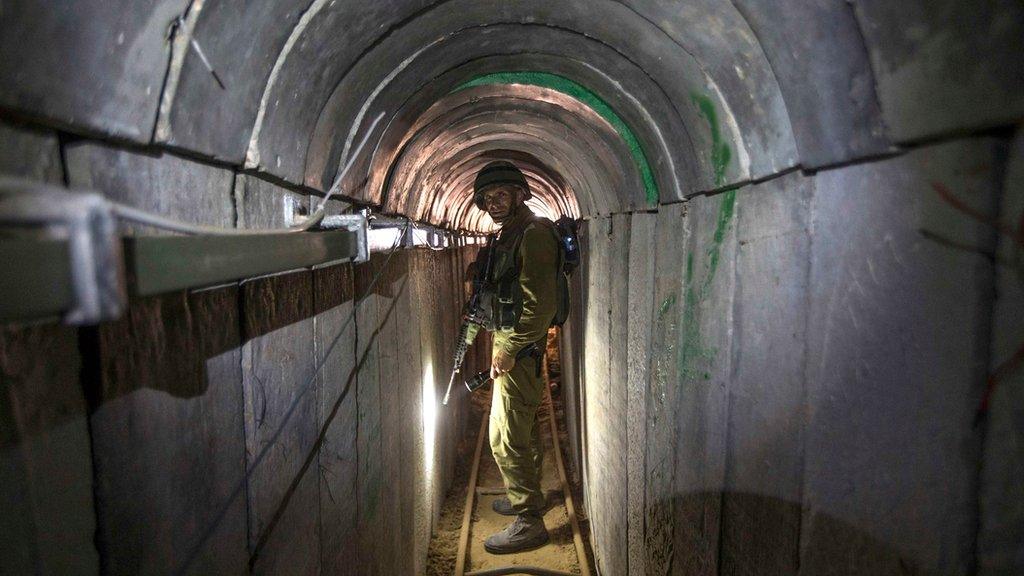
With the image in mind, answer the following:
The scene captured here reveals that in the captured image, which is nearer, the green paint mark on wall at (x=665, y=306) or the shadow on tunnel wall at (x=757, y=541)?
the shadow on tunnel wall at (x=757, y=541)

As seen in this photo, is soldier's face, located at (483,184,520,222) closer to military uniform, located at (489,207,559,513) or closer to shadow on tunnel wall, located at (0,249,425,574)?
military uniform, located at (489,207,559,513)

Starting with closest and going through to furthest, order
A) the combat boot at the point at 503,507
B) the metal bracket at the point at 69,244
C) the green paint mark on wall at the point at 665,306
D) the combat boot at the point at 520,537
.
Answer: the metal bracket at the point at 69,244
the green paint mark on wall at the point at 665,306
the combat boot at the point at 520,537
the combat boot at the point at 503,507

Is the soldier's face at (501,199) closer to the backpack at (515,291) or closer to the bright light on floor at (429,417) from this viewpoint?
the backpack at (515,291)

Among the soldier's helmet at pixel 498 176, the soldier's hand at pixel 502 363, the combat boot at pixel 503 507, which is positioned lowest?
the combat boot at pixel 503 507

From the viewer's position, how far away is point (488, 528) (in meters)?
5.36

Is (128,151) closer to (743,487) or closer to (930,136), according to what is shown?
(930,136)

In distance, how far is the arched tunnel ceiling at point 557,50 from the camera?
751 mm

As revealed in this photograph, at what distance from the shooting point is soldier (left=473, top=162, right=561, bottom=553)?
4555 millimetres

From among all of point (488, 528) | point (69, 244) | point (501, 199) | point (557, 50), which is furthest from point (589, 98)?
point (488, 528)

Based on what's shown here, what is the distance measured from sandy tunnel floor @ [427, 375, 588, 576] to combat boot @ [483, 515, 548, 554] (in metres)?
0.07

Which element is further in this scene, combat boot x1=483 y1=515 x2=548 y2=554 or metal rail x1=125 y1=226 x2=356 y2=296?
combat boot x1=483 y1=515 x2=548 y2=554

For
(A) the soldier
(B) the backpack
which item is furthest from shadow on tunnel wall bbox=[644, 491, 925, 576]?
(B) the backpack

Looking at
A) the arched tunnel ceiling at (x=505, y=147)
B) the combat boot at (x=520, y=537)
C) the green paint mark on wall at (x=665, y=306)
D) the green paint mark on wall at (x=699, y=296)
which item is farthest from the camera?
the combat boot at (x=520, y=537)

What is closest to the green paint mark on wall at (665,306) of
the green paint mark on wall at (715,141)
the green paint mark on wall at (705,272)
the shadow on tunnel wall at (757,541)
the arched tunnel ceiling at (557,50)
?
the green paint mark on wall at (705,272)
